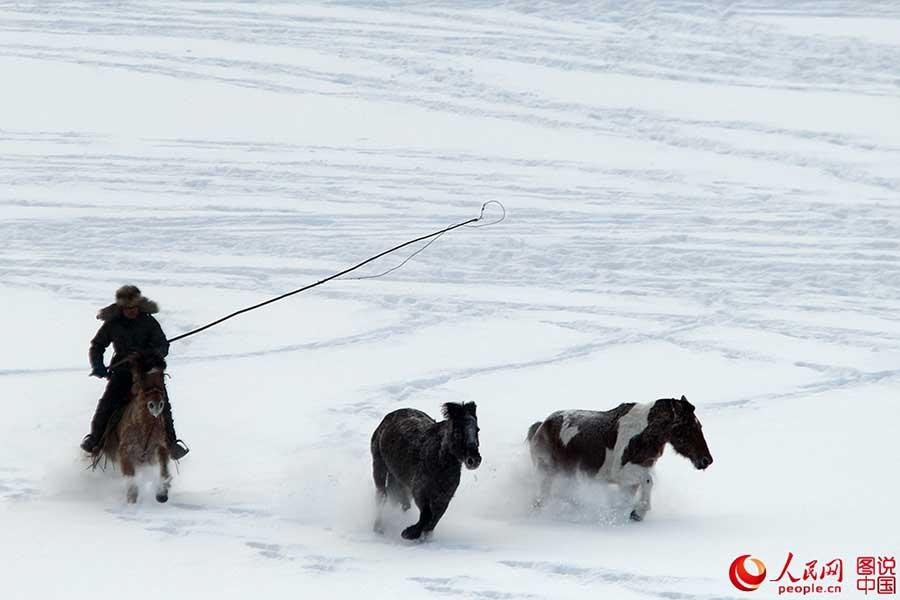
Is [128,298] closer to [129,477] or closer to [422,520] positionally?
[129,477]

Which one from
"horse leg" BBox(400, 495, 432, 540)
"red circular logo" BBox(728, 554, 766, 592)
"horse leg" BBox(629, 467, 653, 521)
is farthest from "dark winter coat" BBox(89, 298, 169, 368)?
"red circular logo" BBox(728, 554, 766, 592)

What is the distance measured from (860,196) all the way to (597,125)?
5.79 metres

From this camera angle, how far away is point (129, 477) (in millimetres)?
10195

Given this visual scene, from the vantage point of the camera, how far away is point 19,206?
74.7ft

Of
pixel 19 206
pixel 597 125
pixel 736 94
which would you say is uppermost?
pixel 736 94

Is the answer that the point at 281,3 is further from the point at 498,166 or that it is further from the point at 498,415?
the point at 498,415

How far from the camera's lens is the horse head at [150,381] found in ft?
32.6

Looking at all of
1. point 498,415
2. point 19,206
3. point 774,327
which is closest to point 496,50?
point 19,206

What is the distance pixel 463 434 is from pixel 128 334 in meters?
2.94

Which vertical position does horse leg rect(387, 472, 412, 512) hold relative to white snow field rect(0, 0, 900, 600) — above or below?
→ below

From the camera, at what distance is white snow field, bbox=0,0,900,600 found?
916 centimetres

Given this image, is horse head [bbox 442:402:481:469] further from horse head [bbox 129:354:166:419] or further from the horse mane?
horse head [bbox 129:354:166:419]

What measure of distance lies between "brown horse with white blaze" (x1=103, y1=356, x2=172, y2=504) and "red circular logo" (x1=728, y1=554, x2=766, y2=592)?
13.6 ft

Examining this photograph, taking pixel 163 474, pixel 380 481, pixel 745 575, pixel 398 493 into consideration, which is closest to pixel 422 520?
pixel 398 493
